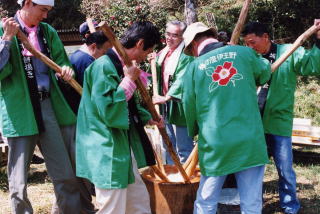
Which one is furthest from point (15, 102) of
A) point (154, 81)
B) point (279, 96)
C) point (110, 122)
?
point (279, 96)

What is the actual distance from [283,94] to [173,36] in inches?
55.9

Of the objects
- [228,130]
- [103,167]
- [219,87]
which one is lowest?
[103,167]

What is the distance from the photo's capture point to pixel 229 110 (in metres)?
2.97

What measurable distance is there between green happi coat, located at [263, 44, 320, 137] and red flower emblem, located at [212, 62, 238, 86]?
1.12m

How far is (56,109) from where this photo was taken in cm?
367

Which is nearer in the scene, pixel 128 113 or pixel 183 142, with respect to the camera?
pixel 128 113

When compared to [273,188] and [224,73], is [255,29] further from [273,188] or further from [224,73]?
[273,188]

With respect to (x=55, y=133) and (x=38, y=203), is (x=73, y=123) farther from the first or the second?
(x=38, y=203)

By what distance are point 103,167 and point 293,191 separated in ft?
6.92

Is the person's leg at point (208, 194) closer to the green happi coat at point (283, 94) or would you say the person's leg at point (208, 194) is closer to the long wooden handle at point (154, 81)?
the green happi coat at point (283, 94)

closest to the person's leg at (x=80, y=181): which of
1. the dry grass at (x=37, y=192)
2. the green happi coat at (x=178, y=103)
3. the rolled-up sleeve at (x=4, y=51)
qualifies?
the dry grass at (x=37, y=192)

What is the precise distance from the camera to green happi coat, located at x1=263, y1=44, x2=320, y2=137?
3.89m

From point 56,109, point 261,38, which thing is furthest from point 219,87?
point 56,109

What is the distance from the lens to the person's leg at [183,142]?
15.3ft
